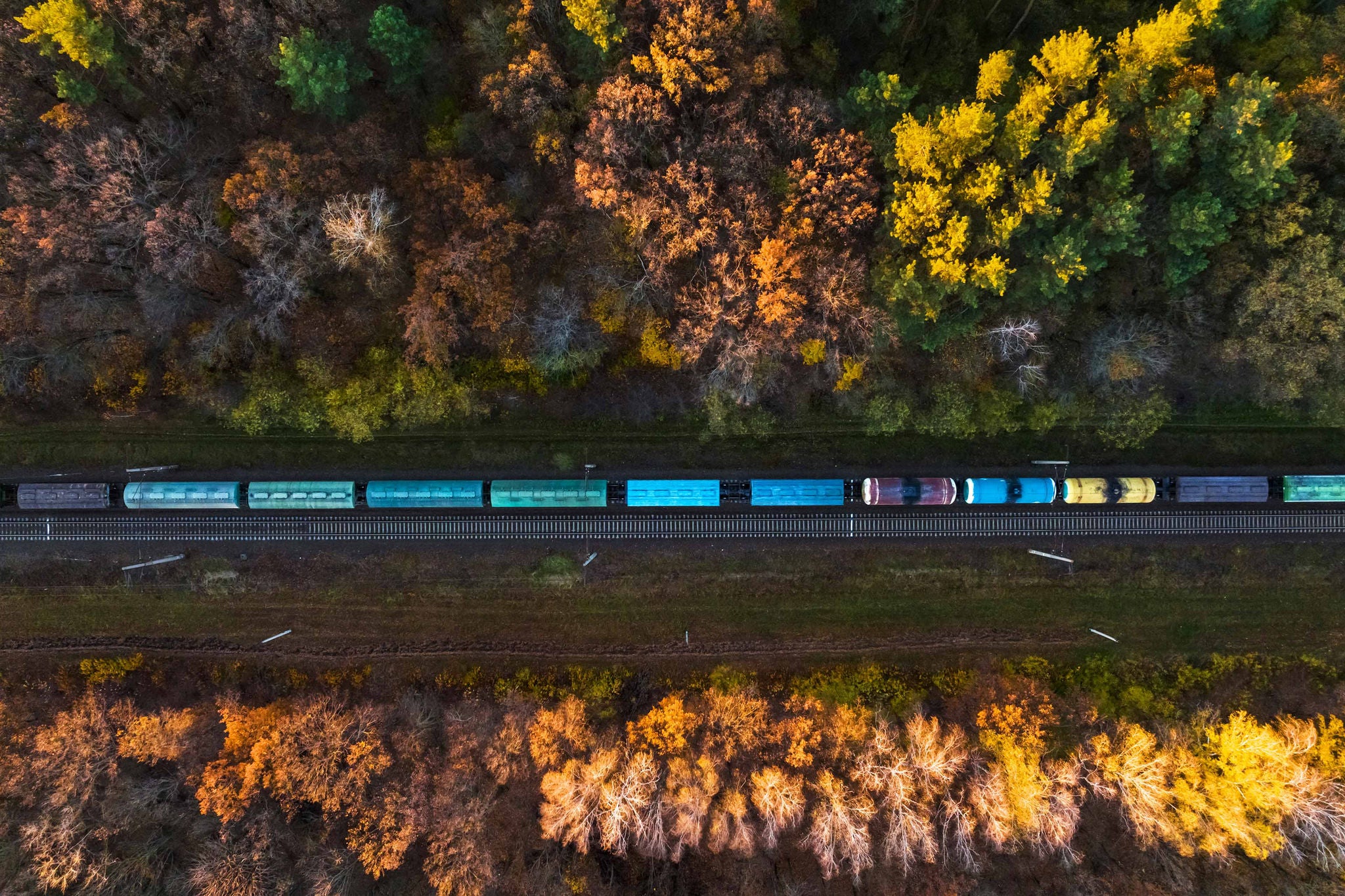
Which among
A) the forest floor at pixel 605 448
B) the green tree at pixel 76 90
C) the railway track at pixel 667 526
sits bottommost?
the railway track at pixel 667 526

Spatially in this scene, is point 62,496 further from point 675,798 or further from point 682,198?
point 682,198

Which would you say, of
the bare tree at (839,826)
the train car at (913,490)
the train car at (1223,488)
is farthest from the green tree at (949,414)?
the bare tree at (839,826)

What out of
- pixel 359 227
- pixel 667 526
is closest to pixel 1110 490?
pixel 667 526

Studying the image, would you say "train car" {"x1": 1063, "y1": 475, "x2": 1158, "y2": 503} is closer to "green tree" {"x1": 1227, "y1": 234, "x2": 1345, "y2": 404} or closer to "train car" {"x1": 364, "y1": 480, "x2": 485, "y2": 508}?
"green tree" {"x1": 1227, "y1": 234, "x2": 1345, "y2": 404}

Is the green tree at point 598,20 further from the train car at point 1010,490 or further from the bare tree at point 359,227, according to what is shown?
the train car at point 1010,490

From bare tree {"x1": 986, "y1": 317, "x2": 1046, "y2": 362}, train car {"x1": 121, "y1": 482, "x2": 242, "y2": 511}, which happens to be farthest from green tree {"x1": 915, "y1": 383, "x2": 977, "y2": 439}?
train car {"x1": 121, "y1": 482, "x2": 242, "y2": 511}
